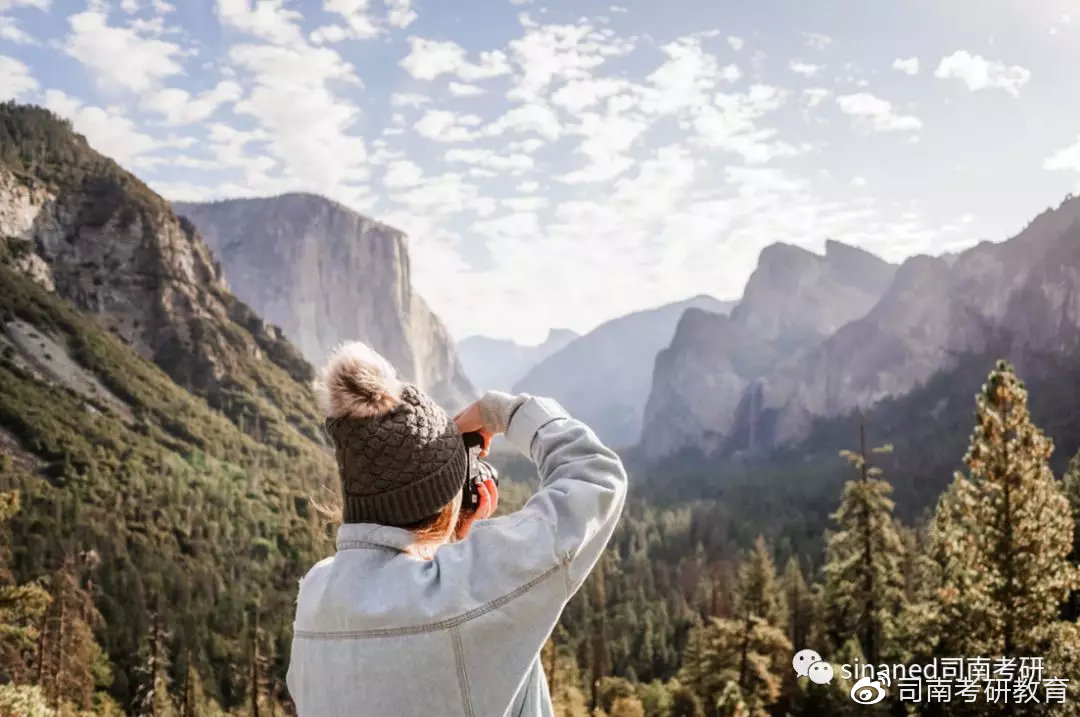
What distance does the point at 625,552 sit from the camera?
9962 centimetres

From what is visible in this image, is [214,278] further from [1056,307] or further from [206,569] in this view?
[1056,307]

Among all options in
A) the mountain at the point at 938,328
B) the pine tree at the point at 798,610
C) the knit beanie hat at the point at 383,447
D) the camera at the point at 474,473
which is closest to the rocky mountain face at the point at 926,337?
the mountain at the point at 938,328

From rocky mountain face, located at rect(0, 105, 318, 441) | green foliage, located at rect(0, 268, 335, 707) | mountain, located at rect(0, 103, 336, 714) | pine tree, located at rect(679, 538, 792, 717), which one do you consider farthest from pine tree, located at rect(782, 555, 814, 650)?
rocky mountain face, located at rect(0, 105, 318, 441)

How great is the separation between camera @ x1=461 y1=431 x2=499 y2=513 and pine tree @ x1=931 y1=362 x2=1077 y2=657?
11.9m

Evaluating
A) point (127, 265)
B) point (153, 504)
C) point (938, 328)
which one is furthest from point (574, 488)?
point (938, 328)

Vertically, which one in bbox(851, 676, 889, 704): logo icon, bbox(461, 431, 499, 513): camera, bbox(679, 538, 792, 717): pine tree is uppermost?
bbox(461, 431, 499, 513): camera

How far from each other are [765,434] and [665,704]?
15543 centimetres

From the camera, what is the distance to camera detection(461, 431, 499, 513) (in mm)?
2109

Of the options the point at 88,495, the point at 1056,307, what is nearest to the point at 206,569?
the point at 88,495

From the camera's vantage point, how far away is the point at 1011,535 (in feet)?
38.5

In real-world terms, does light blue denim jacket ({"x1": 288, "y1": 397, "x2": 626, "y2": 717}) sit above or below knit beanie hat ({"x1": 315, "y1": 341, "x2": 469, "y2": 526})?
below

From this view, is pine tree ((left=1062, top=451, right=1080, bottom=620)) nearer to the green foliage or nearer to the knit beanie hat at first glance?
the knit beanie hat

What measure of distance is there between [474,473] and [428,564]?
1.51ft

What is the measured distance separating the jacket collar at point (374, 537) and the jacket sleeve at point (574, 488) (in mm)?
318
